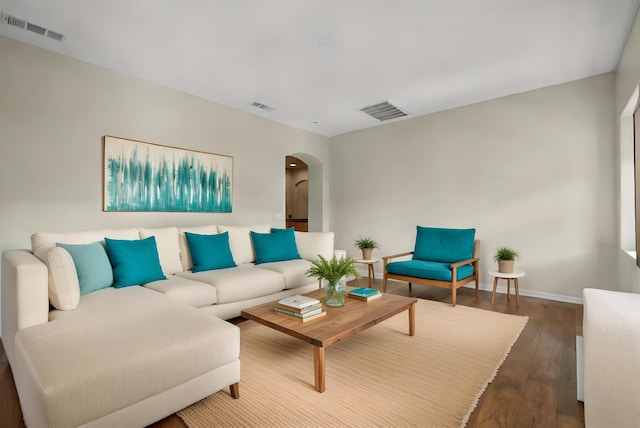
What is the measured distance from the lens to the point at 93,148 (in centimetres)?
341

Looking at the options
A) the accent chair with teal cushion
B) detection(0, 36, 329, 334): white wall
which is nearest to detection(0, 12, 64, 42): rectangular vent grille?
detection(0, 36, 329, 334): white wall

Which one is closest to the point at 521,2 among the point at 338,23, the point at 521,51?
the point at 521,51

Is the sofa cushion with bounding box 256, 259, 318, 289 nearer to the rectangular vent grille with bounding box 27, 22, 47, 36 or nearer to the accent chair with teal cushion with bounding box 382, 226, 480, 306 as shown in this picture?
the accent chair with teal cushion with bounding box 382, 226, 480, 306

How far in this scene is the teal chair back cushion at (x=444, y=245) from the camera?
13.9ft

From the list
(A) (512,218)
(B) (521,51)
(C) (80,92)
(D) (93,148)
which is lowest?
(A) (512,218)

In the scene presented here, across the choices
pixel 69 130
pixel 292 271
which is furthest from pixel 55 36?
pixel 292 271

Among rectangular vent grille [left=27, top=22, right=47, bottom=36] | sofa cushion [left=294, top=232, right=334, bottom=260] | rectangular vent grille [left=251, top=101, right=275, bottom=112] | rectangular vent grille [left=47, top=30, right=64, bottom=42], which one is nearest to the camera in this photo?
rectangular vent grille [left=27, top=22, right=47, bottom=36]

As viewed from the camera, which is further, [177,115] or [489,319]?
[177,115]

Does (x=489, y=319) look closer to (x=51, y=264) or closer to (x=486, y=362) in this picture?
(x=486, y=362)

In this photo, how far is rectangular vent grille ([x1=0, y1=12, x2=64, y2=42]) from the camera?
261cm

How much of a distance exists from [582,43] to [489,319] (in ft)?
9.11

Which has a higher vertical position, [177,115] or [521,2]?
[521,2]

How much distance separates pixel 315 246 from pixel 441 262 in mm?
1683

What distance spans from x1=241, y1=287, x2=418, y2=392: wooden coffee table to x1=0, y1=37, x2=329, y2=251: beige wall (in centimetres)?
225
